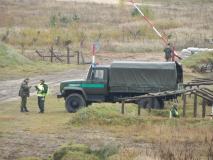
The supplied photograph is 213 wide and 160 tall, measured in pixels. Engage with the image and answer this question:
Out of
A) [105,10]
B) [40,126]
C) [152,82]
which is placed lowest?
[40,126]

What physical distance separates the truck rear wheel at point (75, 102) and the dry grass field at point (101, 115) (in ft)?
1.32

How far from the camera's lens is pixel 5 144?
11.7 meters

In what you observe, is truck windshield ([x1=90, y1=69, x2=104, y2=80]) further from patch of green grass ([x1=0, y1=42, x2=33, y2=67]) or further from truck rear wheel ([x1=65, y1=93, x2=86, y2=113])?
patch of green grass ([x1=0, y1=42, x2=33, y2=67])

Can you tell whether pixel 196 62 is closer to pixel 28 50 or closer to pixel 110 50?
pixel 110 50

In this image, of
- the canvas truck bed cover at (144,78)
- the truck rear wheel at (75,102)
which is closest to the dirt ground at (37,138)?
the truck rear wheel at (75,102)

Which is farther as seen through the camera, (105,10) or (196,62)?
(105,10)

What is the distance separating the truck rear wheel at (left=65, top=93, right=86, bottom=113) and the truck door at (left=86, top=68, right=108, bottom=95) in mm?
570

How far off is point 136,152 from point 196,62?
2358 cm

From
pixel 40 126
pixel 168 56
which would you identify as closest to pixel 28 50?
pixel 168 56

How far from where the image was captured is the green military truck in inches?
705

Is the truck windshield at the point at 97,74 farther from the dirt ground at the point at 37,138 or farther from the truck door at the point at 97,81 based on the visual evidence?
the dirt ground at the point at 37,138

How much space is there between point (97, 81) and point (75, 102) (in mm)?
1441

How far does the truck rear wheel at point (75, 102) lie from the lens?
1834 cm

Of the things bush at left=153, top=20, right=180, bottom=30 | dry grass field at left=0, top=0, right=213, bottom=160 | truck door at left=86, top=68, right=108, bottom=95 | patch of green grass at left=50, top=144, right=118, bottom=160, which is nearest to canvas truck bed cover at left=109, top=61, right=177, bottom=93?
truck door at left=86, top=68, right=108, bottom=95
